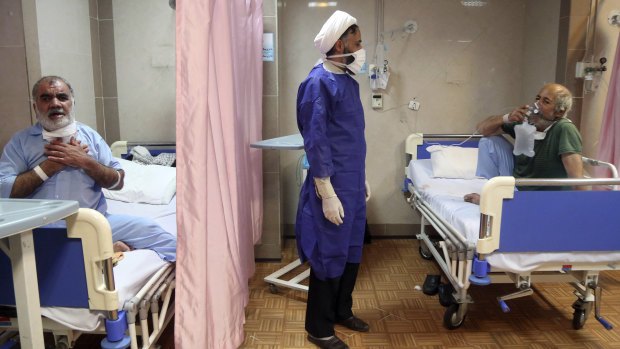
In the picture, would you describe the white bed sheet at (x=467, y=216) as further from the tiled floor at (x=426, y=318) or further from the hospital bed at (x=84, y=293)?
the hospital bed at (x=84, y=293)

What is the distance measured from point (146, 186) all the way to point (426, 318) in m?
2.08

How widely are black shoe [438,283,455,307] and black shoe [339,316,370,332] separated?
59cm

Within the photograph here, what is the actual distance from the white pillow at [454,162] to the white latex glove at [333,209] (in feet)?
5.57

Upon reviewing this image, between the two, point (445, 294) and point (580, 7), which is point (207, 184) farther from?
point (580, 7)

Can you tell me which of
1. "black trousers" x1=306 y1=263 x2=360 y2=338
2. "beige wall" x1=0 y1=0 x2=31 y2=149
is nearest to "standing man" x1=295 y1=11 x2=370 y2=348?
"black trousers" x1=306 y1=263 x2=360 y2=338

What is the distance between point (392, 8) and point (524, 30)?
122cm

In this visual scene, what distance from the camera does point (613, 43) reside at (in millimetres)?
3355

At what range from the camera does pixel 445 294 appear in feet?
9.16

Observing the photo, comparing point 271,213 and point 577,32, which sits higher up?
point 577,32

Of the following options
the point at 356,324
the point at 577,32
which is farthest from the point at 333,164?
the point at 577,32

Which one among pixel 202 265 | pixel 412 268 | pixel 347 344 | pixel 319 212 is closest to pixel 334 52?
pixel 319 212

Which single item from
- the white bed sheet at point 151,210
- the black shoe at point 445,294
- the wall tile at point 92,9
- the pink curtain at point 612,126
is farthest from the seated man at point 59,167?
the pink curtain at point 612,126

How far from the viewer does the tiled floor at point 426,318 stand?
7.81 feet

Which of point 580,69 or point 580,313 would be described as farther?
point 580,69
